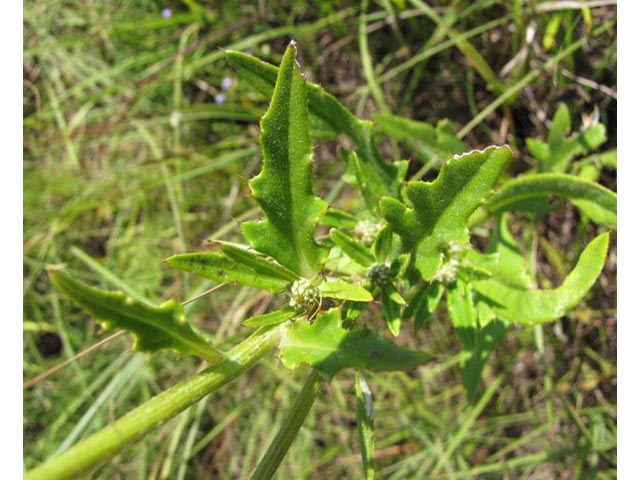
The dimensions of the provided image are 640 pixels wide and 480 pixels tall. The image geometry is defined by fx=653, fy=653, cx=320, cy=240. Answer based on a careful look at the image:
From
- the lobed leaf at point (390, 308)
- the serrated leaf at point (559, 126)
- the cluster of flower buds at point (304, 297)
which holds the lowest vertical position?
the lobed leaf at point (390, 308)

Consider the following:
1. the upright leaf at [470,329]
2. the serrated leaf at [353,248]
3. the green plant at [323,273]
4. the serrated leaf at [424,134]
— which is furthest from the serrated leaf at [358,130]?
the serrated leaf at [424,134]

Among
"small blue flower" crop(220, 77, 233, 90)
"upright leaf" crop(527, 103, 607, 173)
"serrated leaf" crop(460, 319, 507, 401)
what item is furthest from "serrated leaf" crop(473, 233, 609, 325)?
"small blue flower" crop(220, 77, 233, 90)

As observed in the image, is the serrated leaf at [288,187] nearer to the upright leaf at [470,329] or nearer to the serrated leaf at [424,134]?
the upright leaf at [470,329]

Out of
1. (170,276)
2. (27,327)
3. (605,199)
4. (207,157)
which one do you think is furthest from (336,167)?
(27,327)

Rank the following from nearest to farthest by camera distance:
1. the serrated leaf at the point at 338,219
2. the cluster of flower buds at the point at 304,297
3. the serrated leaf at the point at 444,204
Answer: the serrated leaf at the point at 444,204, the cluster of flower buds at the point at 304,297, the serrated leaf at the point at 338,219

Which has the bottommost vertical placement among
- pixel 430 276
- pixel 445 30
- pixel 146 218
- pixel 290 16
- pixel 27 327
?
pixel 27 327

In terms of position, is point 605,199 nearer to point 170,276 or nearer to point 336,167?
point 336,167

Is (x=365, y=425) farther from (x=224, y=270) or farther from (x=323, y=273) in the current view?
(x=224, y=270)

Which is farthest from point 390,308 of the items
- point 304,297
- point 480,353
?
point 480,353
